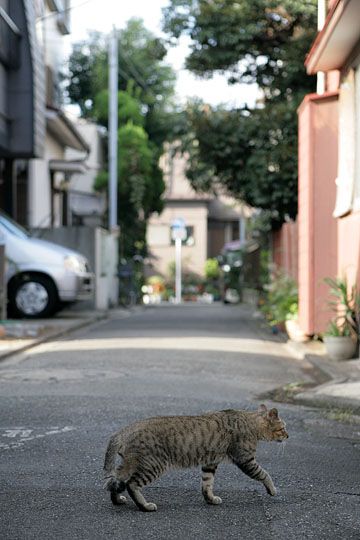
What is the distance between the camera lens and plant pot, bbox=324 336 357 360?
483 inches

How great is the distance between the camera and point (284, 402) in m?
8.88

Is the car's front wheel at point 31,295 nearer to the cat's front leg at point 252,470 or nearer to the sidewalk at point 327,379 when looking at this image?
the sidewalk at point 327,379

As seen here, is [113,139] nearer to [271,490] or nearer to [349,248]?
[349,248]

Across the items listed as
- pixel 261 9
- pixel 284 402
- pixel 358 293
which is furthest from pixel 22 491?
pixel 261 9

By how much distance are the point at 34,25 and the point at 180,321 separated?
789 centimetres

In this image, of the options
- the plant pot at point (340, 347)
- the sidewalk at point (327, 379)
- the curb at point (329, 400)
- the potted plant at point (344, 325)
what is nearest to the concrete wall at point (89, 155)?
the sidewalk at point (327, 379)

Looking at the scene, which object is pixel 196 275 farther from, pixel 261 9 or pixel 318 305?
pixel 318 305

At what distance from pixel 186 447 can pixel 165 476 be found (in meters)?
0.80

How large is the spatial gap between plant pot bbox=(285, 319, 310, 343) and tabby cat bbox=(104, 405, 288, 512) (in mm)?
9889

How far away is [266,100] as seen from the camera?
2341cm

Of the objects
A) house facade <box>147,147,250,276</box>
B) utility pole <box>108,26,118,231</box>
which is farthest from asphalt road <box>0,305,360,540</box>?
house facade <box>147,147,250,276</box>

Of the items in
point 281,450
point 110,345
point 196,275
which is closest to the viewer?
point 281,450

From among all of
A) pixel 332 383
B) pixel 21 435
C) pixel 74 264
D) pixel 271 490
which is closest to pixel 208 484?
pixel 271 490

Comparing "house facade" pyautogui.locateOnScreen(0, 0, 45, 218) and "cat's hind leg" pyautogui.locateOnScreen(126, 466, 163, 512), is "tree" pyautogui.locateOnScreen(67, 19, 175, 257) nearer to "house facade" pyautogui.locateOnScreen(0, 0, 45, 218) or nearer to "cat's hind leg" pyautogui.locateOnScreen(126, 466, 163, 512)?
"house facade" pyautogui.locateOnScreen(0, 0, 45, 218)
